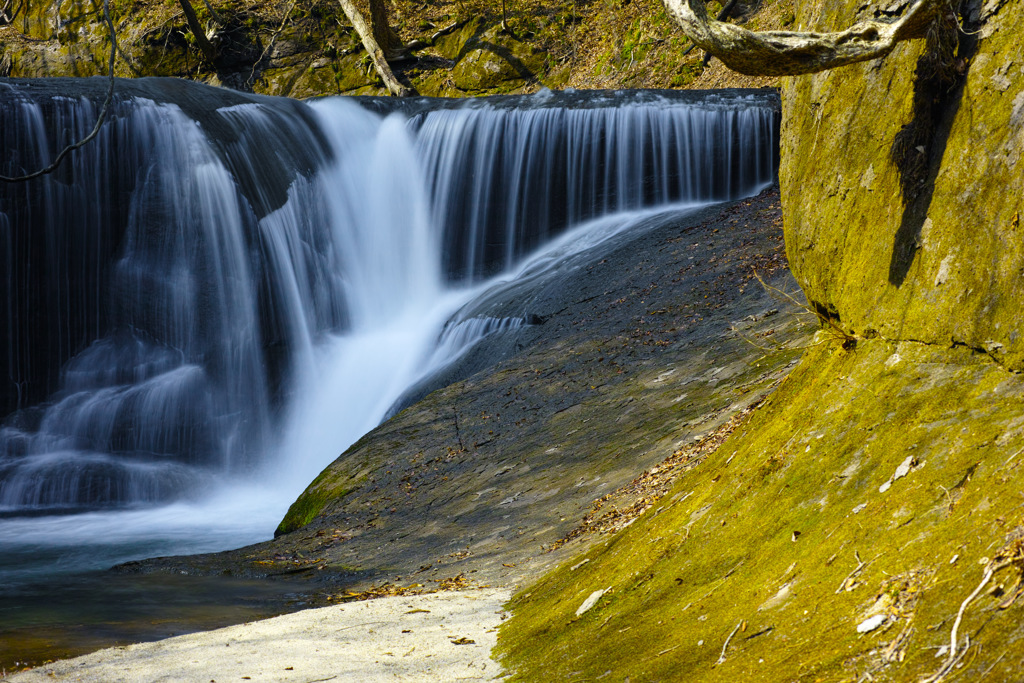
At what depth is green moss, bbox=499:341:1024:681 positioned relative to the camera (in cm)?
243

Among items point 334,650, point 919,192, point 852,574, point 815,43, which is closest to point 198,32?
point 334,650

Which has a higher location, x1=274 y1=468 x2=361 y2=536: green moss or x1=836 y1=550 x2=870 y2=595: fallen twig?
→ x1=836 y1=550 x2=870 y2=595: fallen twig

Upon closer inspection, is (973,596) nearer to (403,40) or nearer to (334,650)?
(334,650)

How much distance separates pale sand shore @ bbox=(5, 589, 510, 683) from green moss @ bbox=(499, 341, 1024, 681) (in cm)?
38

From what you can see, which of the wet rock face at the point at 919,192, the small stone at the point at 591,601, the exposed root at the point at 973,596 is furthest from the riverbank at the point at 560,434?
the exposed root at the point at 973,596

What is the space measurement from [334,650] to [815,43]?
394cm

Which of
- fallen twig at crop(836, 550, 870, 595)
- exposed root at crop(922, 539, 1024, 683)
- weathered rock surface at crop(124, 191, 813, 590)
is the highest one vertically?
exposed root at crop(922, 539, 1024, 683)

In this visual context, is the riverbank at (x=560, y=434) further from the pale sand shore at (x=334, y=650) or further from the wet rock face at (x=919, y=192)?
the wet rock face at (x=919, y=192)

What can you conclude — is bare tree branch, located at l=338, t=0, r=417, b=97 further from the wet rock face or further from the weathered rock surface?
the wet rock face

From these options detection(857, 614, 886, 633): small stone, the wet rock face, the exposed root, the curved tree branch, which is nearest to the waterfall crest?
the wet rock face

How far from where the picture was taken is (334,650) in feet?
15.8

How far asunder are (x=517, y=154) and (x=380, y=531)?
1160 centimetres

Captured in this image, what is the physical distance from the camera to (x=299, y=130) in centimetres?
1806

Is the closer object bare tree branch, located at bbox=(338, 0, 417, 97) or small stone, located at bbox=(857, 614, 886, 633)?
small stone, located at bbox=(857, 614, 886, 633)
